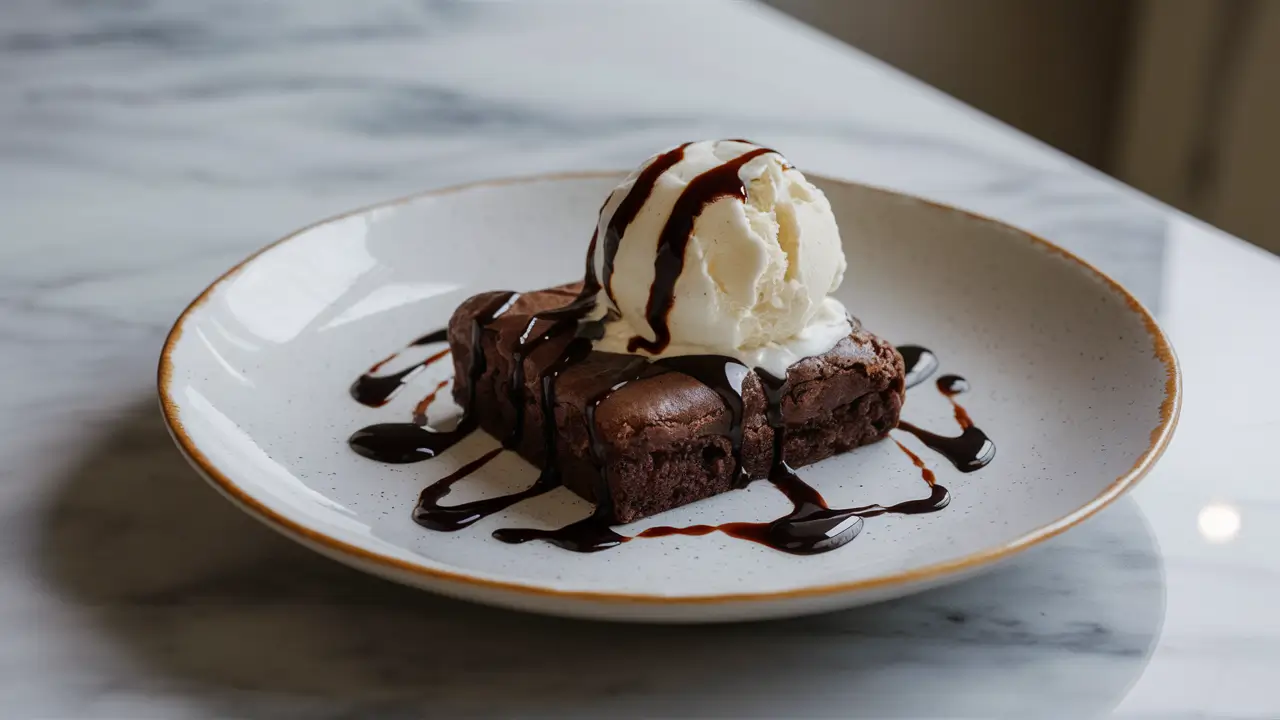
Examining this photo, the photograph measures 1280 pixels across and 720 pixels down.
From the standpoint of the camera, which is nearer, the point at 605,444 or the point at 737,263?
the point at 605,444

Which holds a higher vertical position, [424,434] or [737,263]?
[737,263]

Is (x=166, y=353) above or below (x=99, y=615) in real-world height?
above

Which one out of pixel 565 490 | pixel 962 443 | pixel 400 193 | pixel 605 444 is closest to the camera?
pixel 605 444

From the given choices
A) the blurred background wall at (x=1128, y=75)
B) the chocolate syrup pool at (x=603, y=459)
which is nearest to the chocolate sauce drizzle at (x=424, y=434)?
Answer: the chocolate syrup pool at (x=603, y=459)

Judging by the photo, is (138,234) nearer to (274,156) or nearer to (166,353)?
(274,156)

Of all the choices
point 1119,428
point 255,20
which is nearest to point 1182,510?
point 1119,428

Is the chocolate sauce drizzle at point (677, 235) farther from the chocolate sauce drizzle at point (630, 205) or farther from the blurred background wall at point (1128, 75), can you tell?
the blurred background wall at point (1128, 75)

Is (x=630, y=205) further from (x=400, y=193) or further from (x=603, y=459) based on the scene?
(x=400, y=193)

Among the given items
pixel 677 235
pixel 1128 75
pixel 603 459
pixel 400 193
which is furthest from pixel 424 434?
pixel 1128 75
